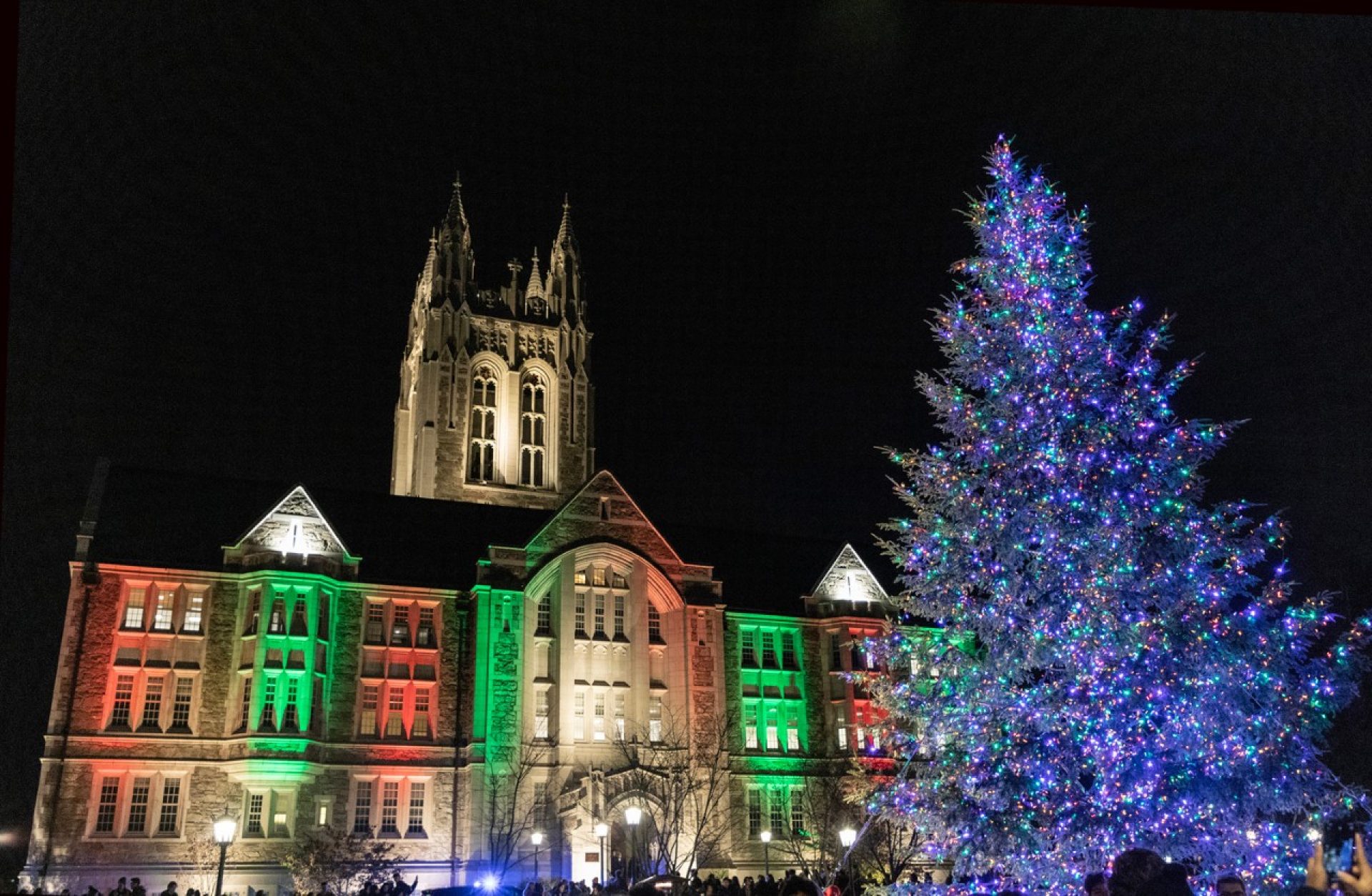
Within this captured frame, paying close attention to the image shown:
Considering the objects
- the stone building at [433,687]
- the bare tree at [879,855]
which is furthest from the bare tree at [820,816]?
the bare tree at [879,855]

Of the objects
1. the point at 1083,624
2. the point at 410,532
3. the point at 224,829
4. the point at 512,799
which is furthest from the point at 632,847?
the point at 1083,624

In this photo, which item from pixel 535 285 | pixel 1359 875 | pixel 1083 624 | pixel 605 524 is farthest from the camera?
pixel 535 285

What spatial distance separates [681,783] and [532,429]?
31044 millimetres

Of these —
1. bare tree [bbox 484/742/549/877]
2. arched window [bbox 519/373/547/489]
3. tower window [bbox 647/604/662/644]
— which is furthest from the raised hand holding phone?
arched window [bbox 519/373/547/489]

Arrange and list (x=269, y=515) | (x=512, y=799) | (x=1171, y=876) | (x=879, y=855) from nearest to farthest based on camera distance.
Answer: (x=1171, y=876)
(x=879, y=855)
(x=512, y=799)
(x=269, y=515)

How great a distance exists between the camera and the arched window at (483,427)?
6775cm

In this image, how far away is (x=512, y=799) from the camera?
44.4 metres

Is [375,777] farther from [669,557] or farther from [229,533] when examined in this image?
[669,557]

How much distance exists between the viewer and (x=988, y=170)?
17.4 m

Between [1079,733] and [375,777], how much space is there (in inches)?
1440

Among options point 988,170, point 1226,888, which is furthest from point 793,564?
point 1226,888

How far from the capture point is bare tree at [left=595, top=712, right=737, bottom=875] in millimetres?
44156

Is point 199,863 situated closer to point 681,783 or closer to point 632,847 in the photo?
point 632,847

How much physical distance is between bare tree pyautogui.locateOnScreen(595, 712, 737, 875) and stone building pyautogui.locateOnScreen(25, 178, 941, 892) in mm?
142
